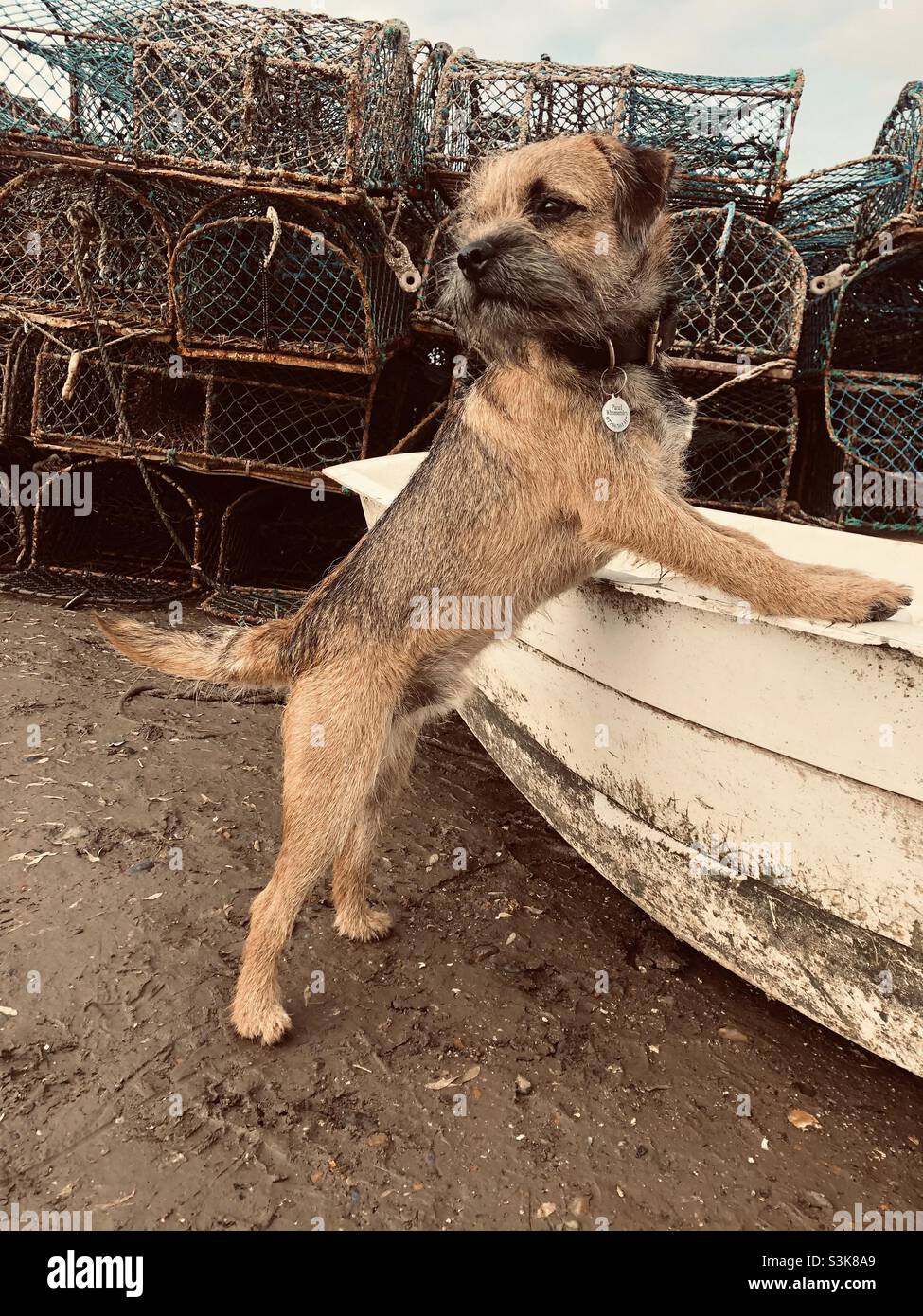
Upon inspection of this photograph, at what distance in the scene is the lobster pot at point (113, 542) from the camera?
5.78 m

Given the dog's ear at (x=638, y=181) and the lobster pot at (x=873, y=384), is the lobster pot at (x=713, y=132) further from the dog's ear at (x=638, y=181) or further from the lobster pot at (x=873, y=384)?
the dog's ear at (x=638, y=181)

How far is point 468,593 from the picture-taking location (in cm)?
236

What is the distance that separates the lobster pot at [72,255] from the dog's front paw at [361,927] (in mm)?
4003

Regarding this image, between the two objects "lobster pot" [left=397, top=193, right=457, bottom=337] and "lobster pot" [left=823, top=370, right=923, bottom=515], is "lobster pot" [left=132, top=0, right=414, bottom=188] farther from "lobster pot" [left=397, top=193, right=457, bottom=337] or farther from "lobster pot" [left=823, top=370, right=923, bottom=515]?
"lobster pot" [left=823, top=370, right=923, bottom=515]

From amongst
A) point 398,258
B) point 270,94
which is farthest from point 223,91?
point 398,258

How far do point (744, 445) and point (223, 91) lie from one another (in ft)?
12.4

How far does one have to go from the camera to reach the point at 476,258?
6.93ft

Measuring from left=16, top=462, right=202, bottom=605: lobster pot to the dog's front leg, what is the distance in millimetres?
4173

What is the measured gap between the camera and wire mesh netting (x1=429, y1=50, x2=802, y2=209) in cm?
473

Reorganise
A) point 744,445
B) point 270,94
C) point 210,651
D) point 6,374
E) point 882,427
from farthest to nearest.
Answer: point 744,445 < point 6,374 < point 882,427 < point 270,94 < point 210,651

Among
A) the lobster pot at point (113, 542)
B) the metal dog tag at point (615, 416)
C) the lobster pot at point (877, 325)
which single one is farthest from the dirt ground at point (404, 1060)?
the lobster pot at point (877, 325)

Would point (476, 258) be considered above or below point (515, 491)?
above

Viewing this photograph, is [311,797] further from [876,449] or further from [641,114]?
[641,114]

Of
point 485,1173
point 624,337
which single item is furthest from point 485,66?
point 485,1173
